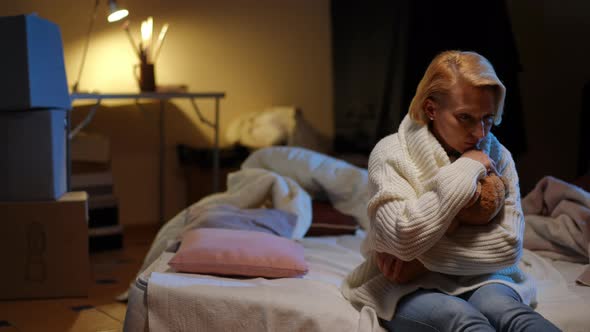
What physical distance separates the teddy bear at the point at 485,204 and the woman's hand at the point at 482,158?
24 mm

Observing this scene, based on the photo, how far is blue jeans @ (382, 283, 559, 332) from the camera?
1.42 metres

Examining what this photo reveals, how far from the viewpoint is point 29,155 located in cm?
262

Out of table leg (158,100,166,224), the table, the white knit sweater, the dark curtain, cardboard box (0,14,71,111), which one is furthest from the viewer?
table leg (158,100,166,224)

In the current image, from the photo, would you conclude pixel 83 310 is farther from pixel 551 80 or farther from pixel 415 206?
pixel 551 80

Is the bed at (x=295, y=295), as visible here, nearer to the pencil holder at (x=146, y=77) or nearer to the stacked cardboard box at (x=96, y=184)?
the stacked cardboard box at (x=96, y=184)

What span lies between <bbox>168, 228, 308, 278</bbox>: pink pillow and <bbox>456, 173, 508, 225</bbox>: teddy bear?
0.56 metres

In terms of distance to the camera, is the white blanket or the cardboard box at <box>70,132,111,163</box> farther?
the cardboard box at <box>70,132,111,163</box>

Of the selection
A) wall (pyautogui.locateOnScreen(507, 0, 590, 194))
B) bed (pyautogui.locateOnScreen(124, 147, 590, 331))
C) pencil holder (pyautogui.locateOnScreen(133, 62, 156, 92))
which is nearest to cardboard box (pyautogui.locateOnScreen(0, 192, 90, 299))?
bed (pyautogui.locateOnScreen(124, 147, 590, 331))

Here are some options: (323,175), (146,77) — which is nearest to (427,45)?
(323,175)

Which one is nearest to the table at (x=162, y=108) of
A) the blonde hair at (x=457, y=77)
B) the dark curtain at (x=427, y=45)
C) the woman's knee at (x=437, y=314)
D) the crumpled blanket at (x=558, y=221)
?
the dark curtain at (x=427, y=45)

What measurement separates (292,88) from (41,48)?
7.26 ft

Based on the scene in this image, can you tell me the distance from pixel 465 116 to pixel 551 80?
9.13 feet

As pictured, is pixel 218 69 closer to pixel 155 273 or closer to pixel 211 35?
pixel 211 35

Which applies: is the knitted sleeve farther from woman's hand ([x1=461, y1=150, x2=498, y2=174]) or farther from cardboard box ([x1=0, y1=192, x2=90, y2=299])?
cardboard box ([x1=0, y1=192, x2=90, y2=299])
